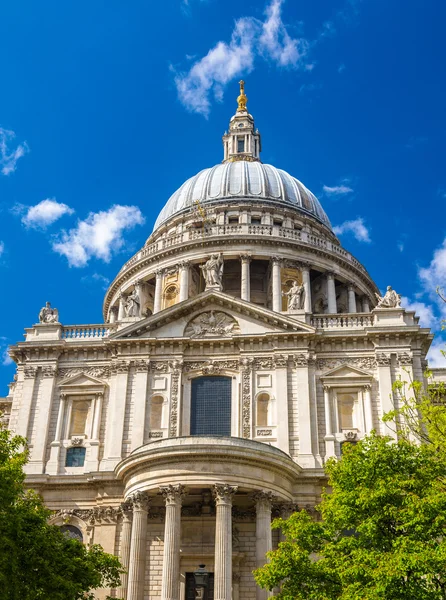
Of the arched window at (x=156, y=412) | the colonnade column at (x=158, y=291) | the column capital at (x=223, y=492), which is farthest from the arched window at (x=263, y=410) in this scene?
the colonnade column at (x=158, y=291)

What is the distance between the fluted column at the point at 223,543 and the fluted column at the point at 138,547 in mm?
3593

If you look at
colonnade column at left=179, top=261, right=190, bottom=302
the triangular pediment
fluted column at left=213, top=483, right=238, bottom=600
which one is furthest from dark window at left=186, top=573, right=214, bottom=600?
colonnade column at left=179, top=261, right=190, bottom=302

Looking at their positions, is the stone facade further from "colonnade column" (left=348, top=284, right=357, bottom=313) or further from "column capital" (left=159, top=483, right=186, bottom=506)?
"colonnade column" (left=348, top=284, right=357, bottom=313)

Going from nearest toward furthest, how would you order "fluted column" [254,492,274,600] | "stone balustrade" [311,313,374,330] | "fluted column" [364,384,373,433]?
"fluted column" [254,492,274,600]
"fluted column" [364,384,373,433]
"stone balustrade" [311,313,374,330]

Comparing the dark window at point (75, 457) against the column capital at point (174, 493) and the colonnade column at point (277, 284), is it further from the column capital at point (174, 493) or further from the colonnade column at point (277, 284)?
the colonnade column at point (277, 284)

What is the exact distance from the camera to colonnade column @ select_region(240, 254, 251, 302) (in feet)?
192

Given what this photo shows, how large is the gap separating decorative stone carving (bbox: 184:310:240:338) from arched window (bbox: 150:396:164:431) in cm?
429

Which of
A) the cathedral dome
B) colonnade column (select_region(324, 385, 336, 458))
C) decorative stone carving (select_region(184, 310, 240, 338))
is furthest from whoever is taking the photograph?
the cathedral dome

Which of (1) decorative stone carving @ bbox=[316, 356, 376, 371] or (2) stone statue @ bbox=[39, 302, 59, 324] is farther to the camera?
(2) stone statue @ bbox=[39, 302, 59, 324]

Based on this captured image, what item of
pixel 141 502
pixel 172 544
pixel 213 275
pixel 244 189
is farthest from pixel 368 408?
pixel 244 189

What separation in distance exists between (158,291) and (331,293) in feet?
44.9

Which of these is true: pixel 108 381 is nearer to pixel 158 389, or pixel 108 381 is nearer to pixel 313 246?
pixel 158 389

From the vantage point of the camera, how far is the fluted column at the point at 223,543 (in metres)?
33.5

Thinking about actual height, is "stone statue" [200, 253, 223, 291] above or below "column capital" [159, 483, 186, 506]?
above
